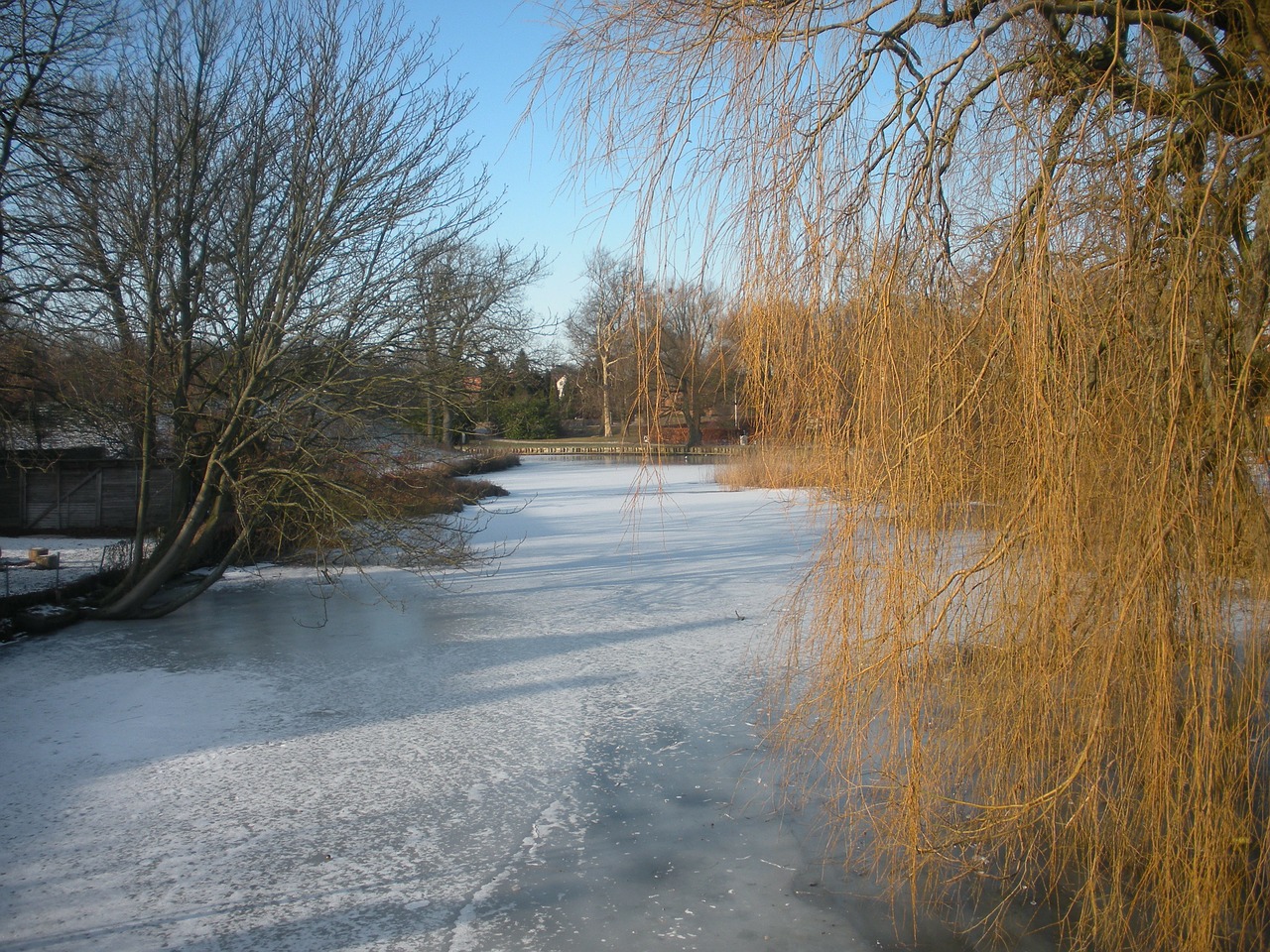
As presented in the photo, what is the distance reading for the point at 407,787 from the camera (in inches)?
190

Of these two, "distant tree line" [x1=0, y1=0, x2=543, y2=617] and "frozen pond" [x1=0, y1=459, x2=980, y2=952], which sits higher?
"distant tree line" [x1=0, y1=0, x2=543, y2=617]

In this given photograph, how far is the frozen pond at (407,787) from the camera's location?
3.50 meters

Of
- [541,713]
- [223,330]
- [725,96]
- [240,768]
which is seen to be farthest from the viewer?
[223,330]

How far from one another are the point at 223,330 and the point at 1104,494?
8245mm

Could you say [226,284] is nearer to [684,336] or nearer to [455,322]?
[455,322]

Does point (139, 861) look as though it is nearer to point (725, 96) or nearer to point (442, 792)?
point (442, 792)

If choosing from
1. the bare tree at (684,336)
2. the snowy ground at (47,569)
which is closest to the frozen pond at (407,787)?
the snowy ground at (47,569)

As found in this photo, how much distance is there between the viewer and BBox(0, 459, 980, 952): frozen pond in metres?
3.50

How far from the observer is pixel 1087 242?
2.87 metres

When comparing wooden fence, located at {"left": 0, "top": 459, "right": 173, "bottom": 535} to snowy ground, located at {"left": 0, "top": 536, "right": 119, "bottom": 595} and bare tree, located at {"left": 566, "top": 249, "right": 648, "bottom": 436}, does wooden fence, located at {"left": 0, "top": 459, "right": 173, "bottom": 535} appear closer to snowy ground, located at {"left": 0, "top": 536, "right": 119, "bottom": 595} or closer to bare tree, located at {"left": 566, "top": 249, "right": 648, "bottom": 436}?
snowy ground, located at {"left": 0, "top": 536, "right": 119, "bottom": 595}

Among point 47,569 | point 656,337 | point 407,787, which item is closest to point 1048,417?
point 656,337

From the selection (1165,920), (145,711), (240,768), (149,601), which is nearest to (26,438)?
(149,601)

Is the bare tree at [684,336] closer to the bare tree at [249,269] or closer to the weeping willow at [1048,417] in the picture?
the weeping willow at [1048,417]

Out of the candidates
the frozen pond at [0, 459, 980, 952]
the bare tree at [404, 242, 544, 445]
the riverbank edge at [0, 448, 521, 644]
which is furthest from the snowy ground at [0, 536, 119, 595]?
the bare tree at [404, 242, 544, 445]
